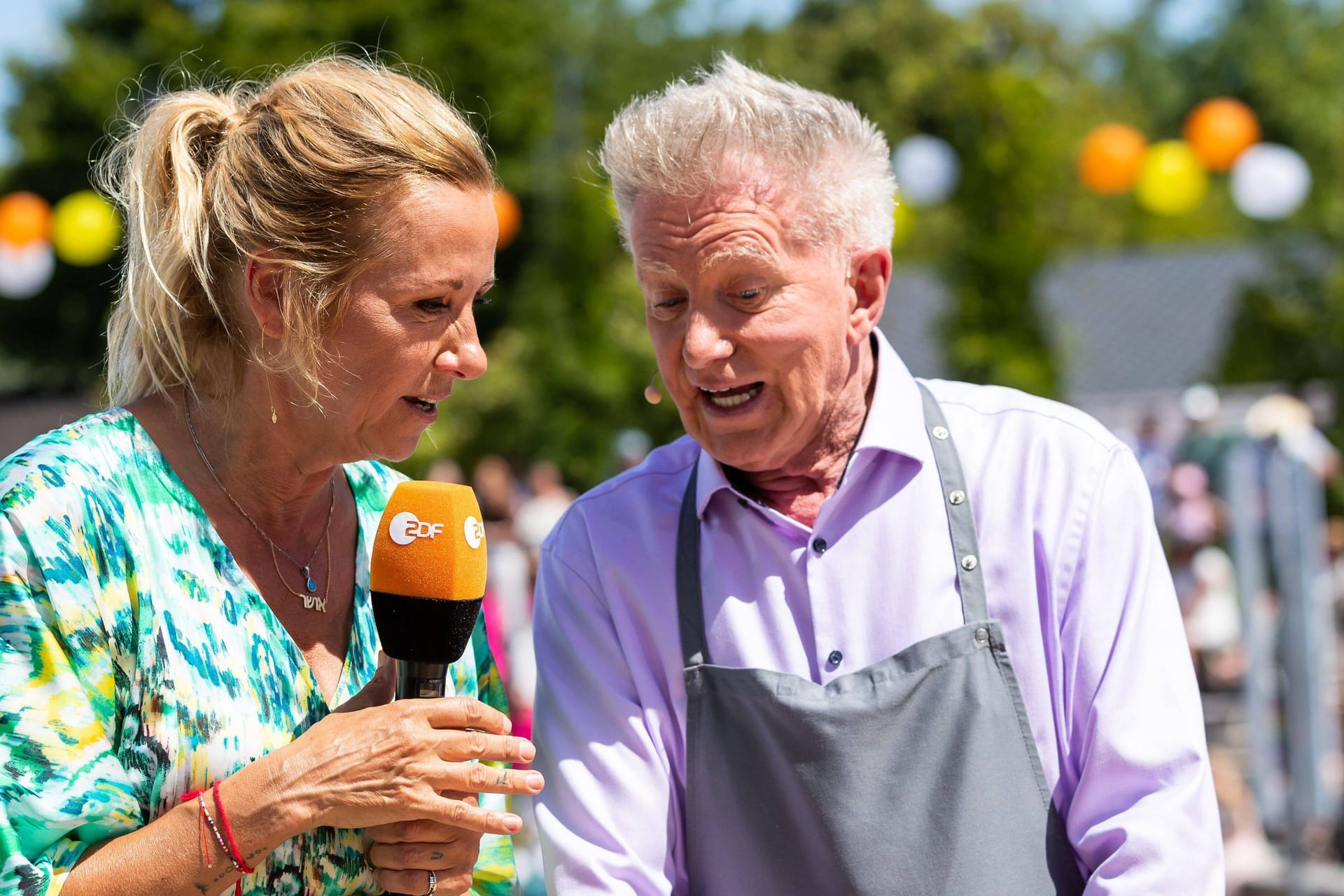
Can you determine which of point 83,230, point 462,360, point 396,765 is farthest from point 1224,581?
point 83,230

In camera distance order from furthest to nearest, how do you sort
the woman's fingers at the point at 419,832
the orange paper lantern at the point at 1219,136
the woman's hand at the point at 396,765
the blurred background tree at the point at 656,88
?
the blurred background tree at the point at 656,88, the orange paper lantern at the point at 1219,136, the woman's fingers at the point at 419,832, the woman's hand at the point at 396,765

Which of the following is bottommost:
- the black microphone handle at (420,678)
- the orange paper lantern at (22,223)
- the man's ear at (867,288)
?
the black microphone handle at (420,678)

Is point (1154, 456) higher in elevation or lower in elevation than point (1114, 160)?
lower

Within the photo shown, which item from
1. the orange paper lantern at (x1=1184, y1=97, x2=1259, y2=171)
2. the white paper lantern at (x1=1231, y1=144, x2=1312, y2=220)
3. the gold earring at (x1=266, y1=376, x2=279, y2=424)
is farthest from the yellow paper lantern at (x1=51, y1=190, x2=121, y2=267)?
the gold earring at (x1=266, y1=376, x2=279, y2=424)

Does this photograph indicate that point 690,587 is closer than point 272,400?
No

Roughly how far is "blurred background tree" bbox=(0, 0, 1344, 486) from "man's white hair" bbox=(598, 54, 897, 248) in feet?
1.28

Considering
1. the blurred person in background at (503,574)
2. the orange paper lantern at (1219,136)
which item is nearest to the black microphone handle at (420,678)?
the blurred person in background at (503,574)

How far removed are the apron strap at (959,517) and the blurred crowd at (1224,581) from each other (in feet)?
14.3

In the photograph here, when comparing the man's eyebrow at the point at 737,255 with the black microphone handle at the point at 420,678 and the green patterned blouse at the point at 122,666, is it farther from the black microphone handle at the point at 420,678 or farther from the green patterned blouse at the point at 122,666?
the green patterned blouse at the point at 122,666

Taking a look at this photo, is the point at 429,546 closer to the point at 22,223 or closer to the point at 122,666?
the point at 122,666

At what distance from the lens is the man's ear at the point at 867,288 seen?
2.62m

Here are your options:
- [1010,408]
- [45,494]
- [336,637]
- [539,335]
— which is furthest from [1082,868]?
[539,335]

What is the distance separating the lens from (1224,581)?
32.7 feet

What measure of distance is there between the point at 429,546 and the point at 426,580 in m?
0.05
